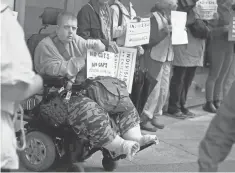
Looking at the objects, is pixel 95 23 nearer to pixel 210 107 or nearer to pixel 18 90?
pixel 18 90

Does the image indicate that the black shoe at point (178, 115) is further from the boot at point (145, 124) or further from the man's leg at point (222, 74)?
the boot at point (145, 124)

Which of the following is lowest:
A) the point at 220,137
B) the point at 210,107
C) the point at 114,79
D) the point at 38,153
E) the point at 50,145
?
the point at 210,107

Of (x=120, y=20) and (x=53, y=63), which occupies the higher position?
(x=120, y=20)

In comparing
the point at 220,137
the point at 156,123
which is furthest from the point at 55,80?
the point at 156,123

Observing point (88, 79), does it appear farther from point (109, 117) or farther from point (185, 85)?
point (185, 85)

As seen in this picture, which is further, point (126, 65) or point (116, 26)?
point (116, 26)

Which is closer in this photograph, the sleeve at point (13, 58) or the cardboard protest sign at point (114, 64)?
the sleeve at point (13, 58)

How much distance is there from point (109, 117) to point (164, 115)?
345cm

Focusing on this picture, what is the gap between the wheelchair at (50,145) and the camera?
211 inches

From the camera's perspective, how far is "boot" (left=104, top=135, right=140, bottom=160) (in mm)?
5148

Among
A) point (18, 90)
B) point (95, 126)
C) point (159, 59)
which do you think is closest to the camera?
point (18, 90)

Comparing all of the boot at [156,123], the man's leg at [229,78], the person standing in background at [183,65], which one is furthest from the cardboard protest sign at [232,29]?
the boot at [156,123]

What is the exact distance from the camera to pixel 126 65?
21.2 feet

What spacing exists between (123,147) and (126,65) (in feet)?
5.01
